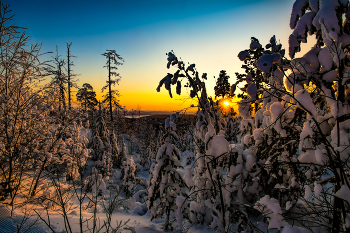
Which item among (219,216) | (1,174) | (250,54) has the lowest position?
(219,216)

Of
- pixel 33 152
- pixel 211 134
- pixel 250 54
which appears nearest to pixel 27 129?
pixel 33 152

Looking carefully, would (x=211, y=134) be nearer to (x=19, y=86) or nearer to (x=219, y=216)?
(x=219, y=216)

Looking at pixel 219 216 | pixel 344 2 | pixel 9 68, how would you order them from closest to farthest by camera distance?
pixel 344 2 → pixel 219 216 → pixel 9 68

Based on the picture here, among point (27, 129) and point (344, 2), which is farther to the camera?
point (27, 129)

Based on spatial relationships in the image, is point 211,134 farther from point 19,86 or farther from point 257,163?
point 19,86

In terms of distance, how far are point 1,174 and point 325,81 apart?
657 cm

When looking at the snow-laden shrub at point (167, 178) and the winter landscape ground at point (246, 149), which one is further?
the snow-laden shrub at point (167, 178)

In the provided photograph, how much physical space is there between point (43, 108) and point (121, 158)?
352 inches

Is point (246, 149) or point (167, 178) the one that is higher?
point (246, 149)

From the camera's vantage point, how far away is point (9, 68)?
4.26m

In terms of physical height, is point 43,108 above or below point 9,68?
below

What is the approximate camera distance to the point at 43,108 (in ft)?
17.3

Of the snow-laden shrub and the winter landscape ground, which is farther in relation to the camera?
the snow-laden shrub

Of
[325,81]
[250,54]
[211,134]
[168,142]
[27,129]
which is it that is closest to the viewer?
[325,81]
